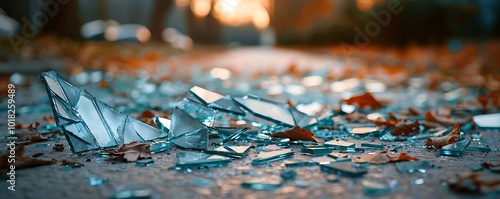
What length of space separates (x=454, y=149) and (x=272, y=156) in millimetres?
813

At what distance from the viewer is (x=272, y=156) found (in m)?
2.38

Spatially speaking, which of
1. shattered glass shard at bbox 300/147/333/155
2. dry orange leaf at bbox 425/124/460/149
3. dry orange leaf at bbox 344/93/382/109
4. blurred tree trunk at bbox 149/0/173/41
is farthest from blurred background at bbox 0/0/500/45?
shattered glass shard at bbox 300/147/333/155

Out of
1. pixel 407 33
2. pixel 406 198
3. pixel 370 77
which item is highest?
pixel 407 33

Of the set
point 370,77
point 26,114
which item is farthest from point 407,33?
point 26,114

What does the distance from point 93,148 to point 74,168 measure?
1.01 ft

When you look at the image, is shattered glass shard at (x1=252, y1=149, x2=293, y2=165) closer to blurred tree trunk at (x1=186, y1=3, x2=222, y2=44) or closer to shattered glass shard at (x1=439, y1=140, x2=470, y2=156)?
shattered glass shard at (x1=439, y1=140, x2=470, y2=156)

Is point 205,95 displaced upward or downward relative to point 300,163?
upward

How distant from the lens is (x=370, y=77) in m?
8.40

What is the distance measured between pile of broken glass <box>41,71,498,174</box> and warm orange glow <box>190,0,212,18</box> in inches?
1012

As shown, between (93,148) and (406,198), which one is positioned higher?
(93,148)

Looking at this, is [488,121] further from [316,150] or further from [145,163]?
[145,163]

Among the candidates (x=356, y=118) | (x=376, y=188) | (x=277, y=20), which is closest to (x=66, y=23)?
(x=356, y=118)

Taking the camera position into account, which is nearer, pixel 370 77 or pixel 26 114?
pixel 26 114

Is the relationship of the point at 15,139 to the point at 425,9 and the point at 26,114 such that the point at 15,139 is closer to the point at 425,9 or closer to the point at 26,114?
the point at 26,114
